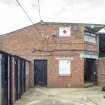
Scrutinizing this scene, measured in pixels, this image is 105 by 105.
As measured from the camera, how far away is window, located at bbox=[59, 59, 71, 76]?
90.9ft

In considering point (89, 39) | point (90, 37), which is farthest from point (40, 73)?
point (90, 37)

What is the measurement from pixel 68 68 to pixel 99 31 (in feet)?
16.7

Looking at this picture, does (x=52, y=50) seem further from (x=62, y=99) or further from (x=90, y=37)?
(x=62, y=99)

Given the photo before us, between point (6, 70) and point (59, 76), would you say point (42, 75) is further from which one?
point (6, 70)

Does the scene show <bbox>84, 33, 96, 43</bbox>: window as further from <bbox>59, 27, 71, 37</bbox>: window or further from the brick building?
<bbox>59, 27, 71, 37</bbox>: window

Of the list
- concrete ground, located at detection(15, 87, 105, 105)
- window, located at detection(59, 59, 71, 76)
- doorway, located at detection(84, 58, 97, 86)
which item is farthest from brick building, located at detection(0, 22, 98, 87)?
concrete ground, located at detection(15, 87, 105, 105)

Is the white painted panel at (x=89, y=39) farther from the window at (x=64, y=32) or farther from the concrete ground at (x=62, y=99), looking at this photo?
the concrete ground at (x=62, y=99)

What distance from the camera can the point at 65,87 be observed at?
27.5 meters

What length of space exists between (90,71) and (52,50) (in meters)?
4.77

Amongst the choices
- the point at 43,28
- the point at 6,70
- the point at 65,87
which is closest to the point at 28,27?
the point at 43,28

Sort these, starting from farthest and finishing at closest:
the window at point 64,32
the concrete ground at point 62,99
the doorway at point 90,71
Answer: the doorway at point 90,71 → the window at point 64,32 → the concrete ground at point 62,99

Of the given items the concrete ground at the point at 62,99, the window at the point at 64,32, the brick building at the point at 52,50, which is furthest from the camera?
the window at the point at 64,32

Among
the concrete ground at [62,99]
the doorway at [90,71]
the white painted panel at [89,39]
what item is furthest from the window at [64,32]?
the concrete ground at [62,99]

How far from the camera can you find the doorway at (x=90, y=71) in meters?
29.4
